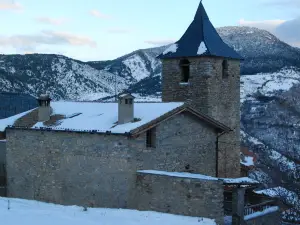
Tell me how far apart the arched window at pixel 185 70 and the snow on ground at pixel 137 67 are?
96.6m

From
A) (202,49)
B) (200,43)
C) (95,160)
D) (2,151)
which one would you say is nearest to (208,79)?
(202,49)

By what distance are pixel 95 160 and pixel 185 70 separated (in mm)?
7429

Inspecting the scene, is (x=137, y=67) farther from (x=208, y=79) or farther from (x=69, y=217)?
(x=69, y=217)

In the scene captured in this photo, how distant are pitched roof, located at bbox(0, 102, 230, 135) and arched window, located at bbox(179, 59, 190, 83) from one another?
3356mm

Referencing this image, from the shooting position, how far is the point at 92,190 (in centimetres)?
1791

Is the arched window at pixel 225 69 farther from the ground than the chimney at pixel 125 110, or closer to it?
farther from the ground

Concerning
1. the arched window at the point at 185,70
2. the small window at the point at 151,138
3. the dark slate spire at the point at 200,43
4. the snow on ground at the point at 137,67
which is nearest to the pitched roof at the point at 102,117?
the small window at the point at 151,138

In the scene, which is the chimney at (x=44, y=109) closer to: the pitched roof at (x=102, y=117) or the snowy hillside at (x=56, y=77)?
the pitched roof at (x=102, y=117)

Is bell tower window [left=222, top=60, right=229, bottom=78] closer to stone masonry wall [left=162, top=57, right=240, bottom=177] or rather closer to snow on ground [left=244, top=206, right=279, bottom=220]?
stone masonry wall [left=162, top=57, right=240, bottom=177]

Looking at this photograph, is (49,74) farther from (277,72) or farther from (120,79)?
(277,72)

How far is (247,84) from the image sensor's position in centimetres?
9162

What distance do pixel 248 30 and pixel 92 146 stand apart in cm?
15545

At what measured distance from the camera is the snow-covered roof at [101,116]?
17.5 m

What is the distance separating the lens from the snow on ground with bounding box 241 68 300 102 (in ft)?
285
